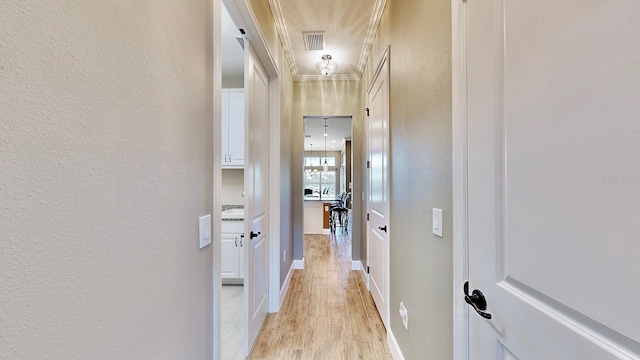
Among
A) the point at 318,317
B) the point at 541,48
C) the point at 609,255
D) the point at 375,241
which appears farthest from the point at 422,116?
the point at 318,317

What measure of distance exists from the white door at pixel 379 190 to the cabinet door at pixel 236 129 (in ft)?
5.41

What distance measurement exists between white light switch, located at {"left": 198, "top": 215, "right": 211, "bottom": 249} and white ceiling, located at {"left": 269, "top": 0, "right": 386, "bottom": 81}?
83.7 inches

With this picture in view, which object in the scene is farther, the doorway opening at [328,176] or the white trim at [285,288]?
the doorway opening at [328,176]

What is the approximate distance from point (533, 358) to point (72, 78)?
Result: 48.8 inches

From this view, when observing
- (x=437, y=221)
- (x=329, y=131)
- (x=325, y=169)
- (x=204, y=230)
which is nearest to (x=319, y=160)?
(x=325, y=169)

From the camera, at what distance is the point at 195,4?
98cm

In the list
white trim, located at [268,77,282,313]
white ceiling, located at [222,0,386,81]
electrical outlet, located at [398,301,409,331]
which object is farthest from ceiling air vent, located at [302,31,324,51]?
electrical outlet, located at [398,301,409,331]

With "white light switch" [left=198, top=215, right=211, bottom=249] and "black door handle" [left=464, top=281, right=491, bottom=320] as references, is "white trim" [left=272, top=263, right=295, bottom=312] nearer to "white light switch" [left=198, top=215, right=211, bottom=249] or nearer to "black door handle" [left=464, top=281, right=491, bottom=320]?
"white light switch" [left=198, top=215, right=211, bottom=249]

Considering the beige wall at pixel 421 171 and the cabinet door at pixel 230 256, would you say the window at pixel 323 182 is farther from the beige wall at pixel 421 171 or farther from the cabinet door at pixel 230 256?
the beige wall at pixel 421 171

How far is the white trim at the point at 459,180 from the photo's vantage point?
97cm

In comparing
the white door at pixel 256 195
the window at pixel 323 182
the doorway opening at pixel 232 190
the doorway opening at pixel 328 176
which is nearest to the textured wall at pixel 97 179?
the white door at pixel 256 195

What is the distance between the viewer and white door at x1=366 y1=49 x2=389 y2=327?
219cm

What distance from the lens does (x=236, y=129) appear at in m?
3.31

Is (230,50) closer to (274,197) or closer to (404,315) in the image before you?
(274,197)
